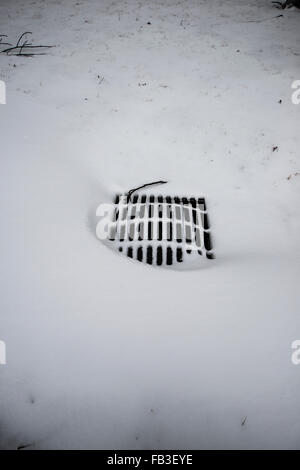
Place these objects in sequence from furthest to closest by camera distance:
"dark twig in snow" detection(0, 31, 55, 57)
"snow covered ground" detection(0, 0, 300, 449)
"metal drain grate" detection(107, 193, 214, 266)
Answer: "dark twig in snow" detection(0, 31, 55, 57), "metal drain grate" detection(107, 193, 214, 266), "snow covered ground" detection(0, 0, 300, 449)

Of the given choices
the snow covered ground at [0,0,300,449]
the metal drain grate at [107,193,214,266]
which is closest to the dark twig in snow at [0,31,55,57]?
the snow covered ground at [0,0,300,449]

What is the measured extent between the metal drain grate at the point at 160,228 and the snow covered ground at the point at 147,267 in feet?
0.37

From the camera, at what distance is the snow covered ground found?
3.87ft

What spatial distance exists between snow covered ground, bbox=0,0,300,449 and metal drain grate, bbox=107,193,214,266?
0.11m

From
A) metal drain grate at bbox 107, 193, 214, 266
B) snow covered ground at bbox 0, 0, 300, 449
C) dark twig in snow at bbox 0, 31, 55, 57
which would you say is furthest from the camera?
dark twig in snow at bbox 0, 31, 55, 57

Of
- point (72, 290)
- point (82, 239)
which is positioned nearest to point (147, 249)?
point (82, 239)

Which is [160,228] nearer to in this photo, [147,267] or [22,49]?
[147,267]

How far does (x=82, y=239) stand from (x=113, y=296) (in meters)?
0.42

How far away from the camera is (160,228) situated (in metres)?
2.14

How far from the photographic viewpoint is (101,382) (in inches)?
48.4

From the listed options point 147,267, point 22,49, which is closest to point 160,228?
point 147,267

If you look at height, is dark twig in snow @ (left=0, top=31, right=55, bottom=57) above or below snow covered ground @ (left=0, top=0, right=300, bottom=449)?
above

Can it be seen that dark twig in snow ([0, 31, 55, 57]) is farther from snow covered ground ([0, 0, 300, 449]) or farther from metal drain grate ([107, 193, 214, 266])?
metal drain grate ([107, 193, 214, 266])
